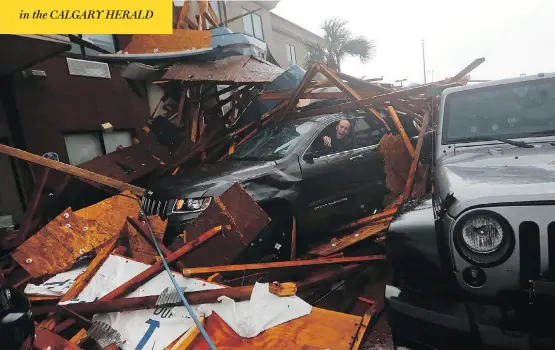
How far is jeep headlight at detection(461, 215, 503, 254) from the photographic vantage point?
1.81m

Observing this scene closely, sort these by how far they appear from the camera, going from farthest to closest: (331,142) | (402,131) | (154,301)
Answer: (402,131)
(331,142)
(154,301)

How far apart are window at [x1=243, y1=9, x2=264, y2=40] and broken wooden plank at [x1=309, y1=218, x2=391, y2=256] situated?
580 inches

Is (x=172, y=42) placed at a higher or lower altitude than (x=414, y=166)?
higher

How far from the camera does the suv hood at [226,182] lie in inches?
155

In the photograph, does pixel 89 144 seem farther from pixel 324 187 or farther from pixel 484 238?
pixel 484 238

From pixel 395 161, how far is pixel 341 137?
1.10m

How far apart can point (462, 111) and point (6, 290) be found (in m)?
4.03

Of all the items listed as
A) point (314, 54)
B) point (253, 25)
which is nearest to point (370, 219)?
point (253, 25)

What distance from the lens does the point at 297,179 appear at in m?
4.20

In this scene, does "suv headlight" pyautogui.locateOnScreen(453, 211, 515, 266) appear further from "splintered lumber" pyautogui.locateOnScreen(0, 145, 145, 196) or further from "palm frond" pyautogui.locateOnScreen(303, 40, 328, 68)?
"palm frond" pyautogui.locateOnScreen(303, 40, 328, 68)

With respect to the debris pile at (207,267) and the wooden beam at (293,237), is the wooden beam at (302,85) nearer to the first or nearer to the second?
the debris pile at (207,267)

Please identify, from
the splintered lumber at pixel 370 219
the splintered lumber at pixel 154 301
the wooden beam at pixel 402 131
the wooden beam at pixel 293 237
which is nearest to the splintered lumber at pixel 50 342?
the splintered lumber at pixel 154 301

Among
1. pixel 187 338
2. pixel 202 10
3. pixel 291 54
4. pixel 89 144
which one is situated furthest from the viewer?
pixel 291 54

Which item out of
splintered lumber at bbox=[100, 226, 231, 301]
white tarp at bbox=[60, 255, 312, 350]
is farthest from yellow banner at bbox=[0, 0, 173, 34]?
white tarp at bbox=[60, 255, 312, 350]
